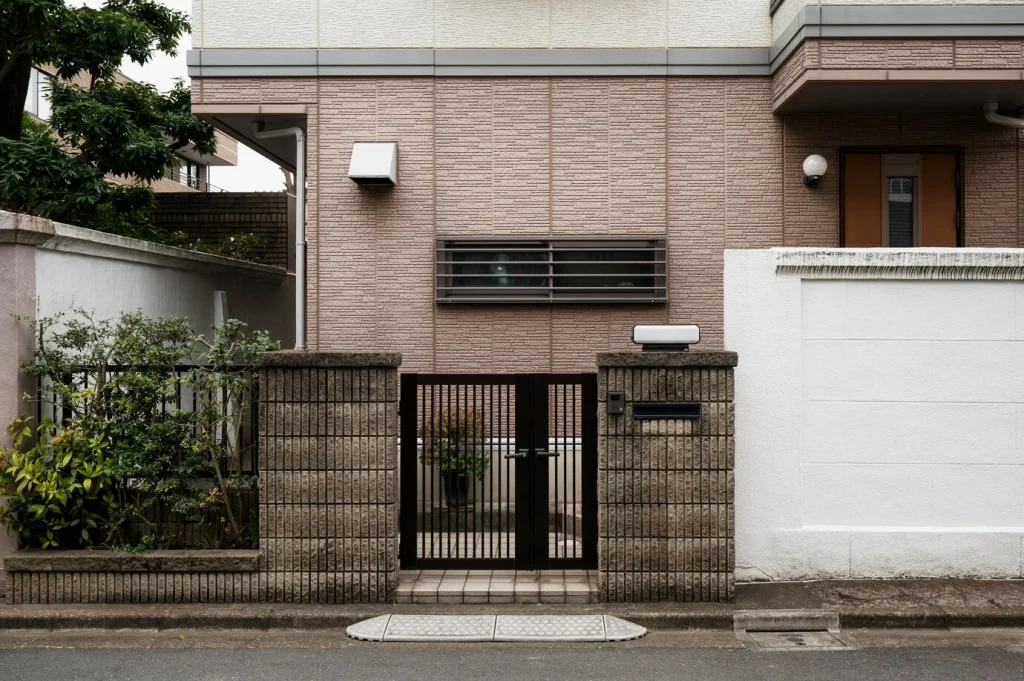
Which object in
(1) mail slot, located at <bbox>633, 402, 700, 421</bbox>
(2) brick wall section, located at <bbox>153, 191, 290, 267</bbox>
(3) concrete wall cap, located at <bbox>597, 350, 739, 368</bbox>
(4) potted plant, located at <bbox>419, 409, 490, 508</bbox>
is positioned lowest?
(4) potted plant, located at <bbox>419, 409, 490, 508</bbox>

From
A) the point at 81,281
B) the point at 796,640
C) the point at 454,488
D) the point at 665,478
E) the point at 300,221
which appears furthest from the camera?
the point at 300,221

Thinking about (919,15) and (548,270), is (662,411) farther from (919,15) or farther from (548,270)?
(919,15)

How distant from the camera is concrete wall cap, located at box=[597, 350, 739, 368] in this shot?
6691 mm

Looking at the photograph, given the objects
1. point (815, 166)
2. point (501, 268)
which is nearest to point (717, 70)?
point (815, 166)

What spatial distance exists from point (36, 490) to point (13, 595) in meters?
0.84

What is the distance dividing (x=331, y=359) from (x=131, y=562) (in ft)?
7.17

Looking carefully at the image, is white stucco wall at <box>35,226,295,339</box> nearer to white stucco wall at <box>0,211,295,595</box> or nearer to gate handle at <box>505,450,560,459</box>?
white stucco wall at <box>0,211,295,595</box>

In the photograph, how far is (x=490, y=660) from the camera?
5809 mm

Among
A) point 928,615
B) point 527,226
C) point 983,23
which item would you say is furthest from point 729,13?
point 928,615

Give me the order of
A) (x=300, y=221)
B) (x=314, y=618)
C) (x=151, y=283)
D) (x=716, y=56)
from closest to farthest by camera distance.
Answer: (x=314, y=618) → (x=716, y=56) → (x=151, y=283) → (x=300, y=221)

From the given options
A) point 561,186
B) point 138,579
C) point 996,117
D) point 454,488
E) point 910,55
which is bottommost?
point 138,579

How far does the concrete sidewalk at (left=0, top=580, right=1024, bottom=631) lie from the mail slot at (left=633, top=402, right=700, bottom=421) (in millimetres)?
1434

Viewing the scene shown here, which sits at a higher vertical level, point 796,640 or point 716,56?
point 716,56

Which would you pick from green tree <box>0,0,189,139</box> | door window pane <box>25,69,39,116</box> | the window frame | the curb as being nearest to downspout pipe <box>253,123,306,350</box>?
green tree <box>0,0,189,139</box>
